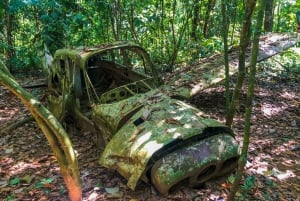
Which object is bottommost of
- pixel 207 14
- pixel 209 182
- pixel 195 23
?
pixel 209 182

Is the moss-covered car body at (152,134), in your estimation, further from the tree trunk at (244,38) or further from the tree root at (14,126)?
the tree root at (14,126)

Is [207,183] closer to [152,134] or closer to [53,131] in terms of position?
[152,134]

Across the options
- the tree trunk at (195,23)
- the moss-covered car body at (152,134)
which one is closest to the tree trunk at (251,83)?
the moss-covered car body at (152,134)

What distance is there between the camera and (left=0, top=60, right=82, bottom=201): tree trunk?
3.06 metres

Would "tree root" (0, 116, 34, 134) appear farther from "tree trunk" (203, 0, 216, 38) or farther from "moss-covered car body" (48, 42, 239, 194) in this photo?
"tree trunk" (203, 0, 216, 38)

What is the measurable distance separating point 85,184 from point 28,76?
6.88 metres

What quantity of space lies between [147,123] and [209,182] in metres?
1.02

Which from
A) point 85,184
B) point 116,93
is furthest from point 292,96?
point 85,184

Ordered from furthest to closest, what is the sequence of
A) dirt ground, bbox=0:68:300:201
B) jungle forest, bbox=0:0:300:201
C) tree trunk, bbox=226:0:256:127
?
1. dirt ground, bbox=0:68:300:201
2. tree trunk, bbox=226:0:256:127
3. jungle forest, bbox=0:0:300:201

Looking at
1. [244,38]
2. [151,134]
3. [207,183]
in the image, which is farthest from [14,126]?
[244,38]

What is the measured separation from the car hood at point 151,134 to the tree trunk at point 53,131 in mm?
670

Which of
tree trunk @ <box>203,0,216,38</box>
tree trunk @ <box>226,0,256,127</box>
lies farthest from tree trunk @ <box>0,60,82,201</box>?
tree trunk @ <box>203,0,216,38</box>

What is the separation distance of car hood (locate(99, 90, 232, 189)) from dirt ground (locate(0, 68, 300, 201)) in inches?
14.2

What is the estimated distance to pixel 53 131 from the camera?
3.20m
